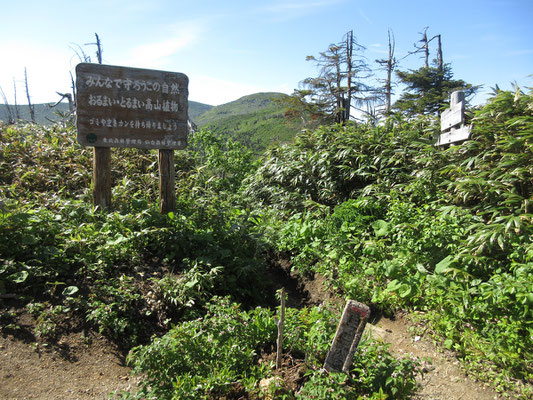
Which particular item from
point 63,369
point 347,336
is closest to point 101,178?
point 63,369

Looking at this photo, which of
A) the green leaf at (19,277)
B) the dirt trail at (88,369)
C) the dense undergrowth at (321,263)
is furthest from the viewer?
the green leaf at (19,277)

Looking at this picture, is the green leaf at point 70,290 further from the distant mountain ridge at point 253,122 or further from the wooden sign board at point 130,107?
the distant mountain ridge at point 253,122

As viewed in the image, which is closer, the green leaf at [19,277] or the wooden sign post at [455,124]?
the green leaf at [19,277]

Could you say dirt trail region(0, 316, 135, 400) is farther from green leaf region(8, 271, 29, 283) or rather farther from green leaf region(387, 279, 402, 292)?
green leaf region(387, 279, 402, 292)

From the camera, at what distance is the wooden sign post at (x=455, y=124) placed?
4761 millimetres

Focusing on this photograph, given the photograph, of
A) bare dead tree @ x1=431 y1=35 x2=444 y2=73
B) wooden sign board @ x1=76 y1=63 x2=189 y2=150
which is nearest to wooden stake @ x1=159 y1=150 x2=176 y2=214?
wooden sign board @ x1=76 y1=63 x2=189 y2=150

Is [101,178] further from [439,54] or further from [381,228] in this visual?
[439,54]

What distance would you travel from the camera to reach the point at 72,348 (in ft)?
10.5

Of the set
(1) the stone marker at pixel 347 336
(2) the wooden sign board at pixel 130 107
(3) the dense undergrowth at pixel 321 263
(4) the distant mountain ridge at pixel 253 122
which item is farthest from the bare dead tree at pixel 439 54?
(1) the stone marker at pixel 347 336

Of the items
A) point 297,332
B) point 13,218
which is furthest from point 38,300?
point 297,332

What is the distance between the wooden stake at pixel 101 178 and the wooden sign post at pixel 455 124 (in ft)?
16.6

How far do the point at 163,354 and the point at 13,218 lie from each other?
269 cm

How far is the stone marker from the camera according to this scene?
2.16m

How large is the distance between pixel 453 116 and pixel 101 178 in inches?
206
